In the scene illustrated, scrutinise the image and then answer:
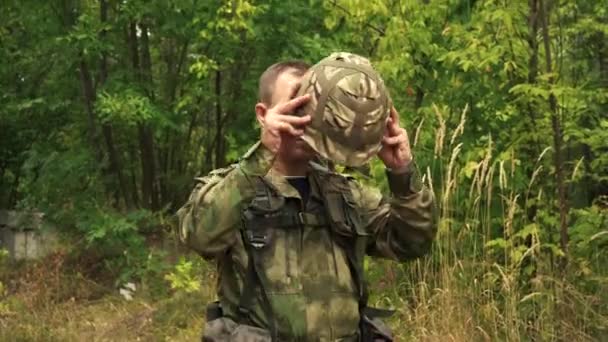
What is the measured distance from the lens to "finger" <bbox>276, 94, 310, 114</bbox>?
7.43 feet

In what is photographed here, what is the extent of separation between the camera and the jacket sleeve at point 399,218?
8.24 feet

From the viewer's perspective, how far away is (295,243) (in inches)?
97.1

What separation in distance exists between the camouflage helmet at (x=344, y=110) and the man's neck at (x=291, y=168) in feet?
0.73

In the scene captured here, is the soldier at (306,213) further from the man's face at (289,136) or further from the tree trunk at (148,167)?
the tree trunk at (148,167)

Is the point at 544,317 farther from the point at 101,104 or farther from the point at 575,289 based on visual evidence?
the point at 101,104

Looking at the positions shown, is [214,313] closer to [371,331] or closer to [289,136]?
[371,331]

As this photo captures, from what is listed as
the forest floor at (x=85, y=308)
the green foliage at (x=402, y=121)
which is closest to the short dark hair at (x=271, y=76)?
the green foliage at (x=402, y=121)

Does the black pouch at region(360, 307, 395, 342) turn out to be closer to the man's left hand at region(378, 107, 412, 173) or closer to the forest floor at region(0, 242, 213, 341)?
the man's left hand at region(378, 107, 412, 173)

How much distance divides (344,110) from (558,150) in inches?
136

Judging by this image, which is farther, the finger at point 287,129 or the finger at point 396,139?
the finger at point 396,139

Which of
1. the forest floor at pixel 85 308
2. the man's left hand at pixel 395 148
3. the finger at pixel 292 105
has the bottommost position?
the forest floor at pixel 85 308

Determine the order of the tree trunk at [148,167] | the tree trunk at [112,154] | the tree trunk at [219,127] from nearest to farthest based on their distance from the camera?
the tree trunk at [219,127] < the tree trunk at [112,154] < the tree trunk at [148,167]

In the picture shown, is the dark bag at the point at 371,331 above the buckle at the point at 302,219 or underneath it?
underneath

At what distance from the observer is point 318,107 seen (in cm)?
227
